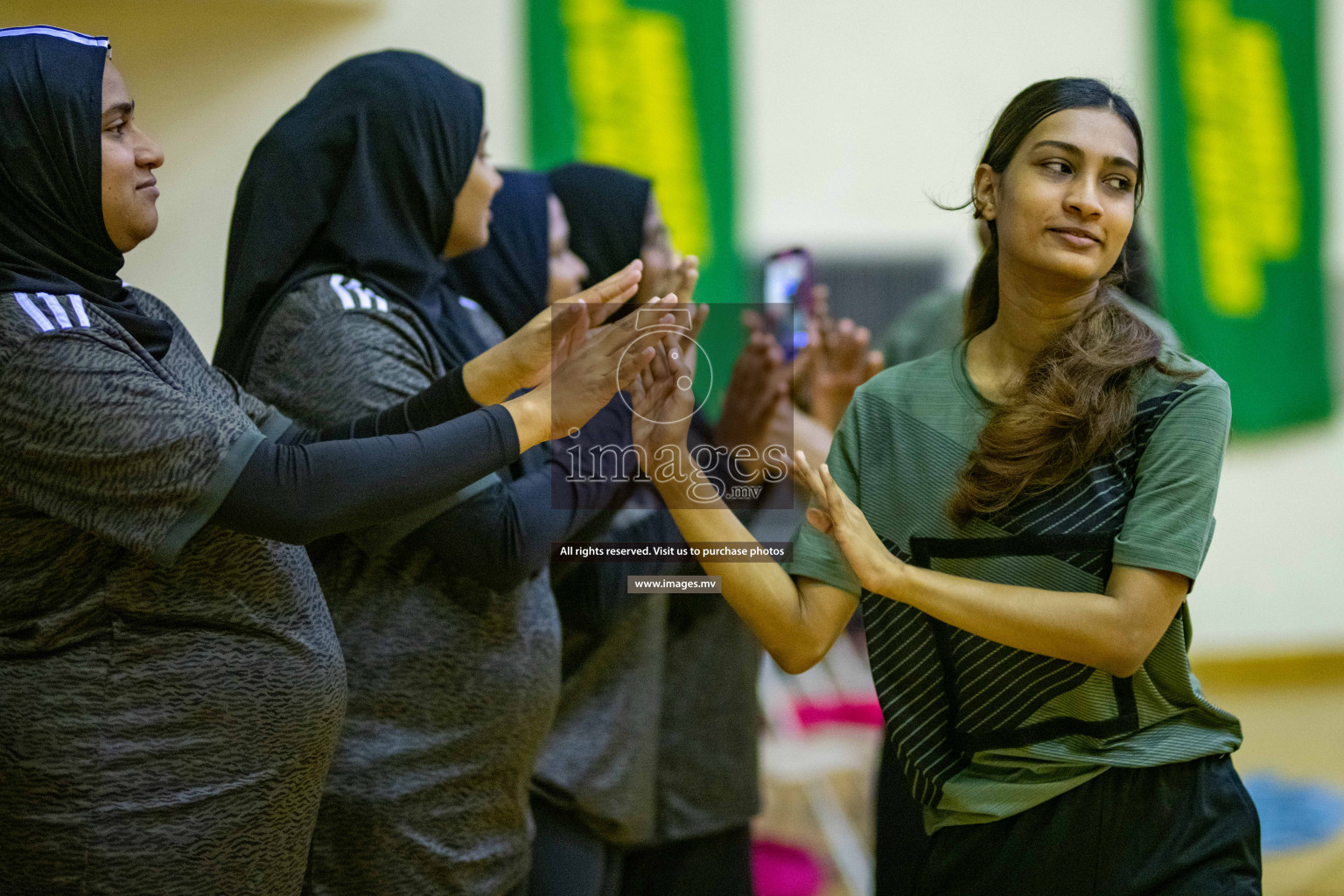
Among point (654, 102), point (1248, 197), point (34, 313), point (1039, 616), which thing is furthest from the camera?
point (1248, 197)

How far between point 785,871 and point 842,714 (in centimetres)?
45

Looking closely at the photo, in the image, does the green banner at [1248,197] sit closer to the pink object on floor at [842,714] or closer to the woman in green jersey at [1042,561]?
the pink object on floor at [842,714]

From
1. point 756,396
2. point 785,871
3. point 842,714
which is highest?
point 756,396

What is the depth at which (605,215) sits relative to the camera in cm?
204

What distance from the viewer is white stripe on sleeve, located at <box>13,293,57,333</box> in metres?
0.95

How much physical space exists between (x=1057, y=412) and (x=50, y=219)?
3.12 ft

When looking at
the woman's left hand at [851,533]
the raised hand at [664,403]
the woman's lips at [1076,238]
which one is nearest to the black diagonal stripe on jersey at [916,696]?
the woman's left hand at [851,533]

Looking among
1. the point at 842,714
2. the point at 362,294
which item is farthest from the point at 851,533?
the point at 842,714

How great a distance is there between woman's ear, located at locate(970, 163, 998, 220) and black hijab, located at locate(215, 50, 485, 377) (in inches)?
25.2

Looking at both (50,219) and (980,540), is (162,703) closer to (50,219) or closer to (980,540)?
(50,219)

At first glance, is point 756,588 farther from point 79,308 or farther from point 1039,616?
point 79,308

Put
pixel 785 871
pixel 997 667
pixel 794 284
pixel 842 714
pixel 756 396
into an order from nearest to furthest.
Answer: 1. pixel 997 667
2. pixel 756 396
3. pixel 794 284
4. pixel 785 871
5. pixel 842 714

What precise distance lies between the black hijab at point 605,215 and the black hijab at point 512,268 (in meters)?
0.22

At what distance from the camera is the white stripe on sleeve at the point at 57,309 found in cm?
97
